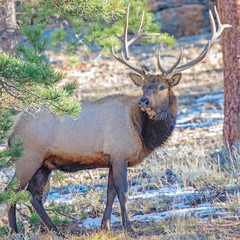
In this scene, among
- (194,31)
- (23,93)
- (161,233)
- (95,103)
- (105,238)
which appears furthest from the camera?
(194,31)

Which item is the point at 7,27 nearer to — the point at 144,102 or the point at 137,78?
the point at 137,78

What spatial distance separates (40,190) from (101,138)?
3.71 feet

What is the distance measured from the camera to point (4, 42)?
22.2ft

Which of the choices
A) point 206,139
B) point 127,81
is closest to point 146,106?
point 206,139

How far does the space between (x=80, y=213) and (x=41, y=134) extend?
4.65 ft

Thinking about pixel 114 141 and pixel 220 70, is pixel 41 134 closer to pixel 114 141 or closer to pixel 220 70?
pixel 114 141

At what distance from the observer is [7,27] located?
22.3ft

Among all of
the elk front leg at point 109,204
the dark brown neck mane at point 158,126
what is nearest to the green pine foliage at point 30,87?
the dark brown neck mane at point 158,126

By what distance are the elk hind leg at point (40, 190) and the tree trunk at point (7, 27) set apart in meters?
1.90

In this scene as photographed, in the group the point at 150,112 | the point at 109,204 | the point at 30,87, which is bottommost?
the point at 109,204

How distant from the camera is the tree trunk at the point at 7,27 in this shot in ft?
22.2

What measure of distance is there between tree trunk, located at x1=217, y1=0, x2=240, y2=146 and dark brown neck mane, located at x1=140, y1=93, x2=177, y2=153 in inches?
89.3

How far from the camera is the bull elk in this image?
20.0 feet

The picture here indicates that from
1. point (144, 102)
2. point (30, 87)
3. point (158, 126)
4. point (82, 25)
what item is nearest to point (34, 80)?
point (30, 87)
